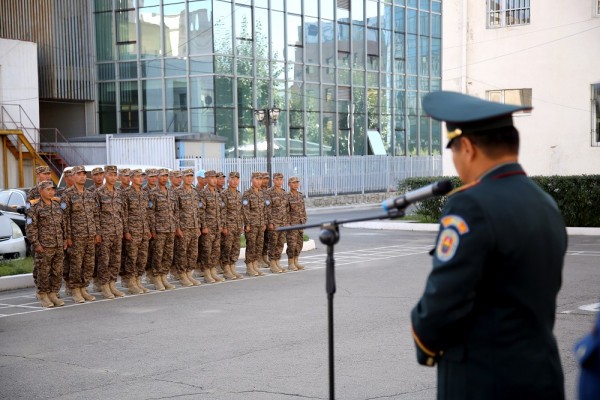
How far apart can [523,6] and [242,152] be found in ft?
46.4

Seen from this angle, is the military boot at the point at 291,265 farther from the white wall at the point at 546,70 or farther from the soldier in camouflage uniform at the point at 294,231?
the white wall at the point at 546,70

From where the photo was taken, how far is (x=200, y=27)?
115 ft

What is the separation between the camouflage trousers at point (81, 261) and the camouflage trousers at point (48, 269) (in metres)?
0.31

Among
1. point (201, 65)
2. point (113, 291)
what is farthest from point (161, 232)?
point (201, 65)

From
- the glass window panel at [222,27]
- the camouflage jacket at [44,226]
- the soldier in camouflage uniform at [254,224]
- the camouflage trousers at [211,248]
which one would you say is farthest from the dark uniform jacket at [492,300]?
the glass window panel at [222,27]

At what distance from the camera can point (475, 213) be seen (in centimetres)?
320

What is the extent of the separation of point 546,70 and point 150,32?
17.8m

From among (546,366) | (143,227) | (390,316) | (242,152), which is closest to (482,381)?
(546,366)

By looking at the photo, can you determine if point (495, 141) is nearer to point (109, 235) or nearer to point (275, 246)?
point (109, 235)

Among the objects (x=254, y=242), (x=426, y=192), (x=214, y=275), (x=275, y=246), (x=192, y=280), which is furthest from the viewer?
(x=275, y=246)

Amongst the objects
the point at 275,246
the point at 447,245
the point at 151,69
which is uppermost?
the point at 151,69

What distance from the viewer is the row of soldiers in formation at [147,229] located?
12875 millimetres

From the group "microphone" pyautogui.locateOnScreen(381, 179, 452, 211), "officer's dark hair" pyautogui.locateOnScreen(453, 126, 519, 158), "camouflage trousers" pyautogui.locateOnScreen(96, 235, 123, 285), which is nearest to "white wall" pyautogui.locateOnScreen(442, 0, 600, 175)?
"camouflage trousers" pyautogui.locateOnScreen(96, 235, 123, 285)

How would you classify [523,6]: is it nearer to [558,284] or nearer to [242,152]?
[242,152]
